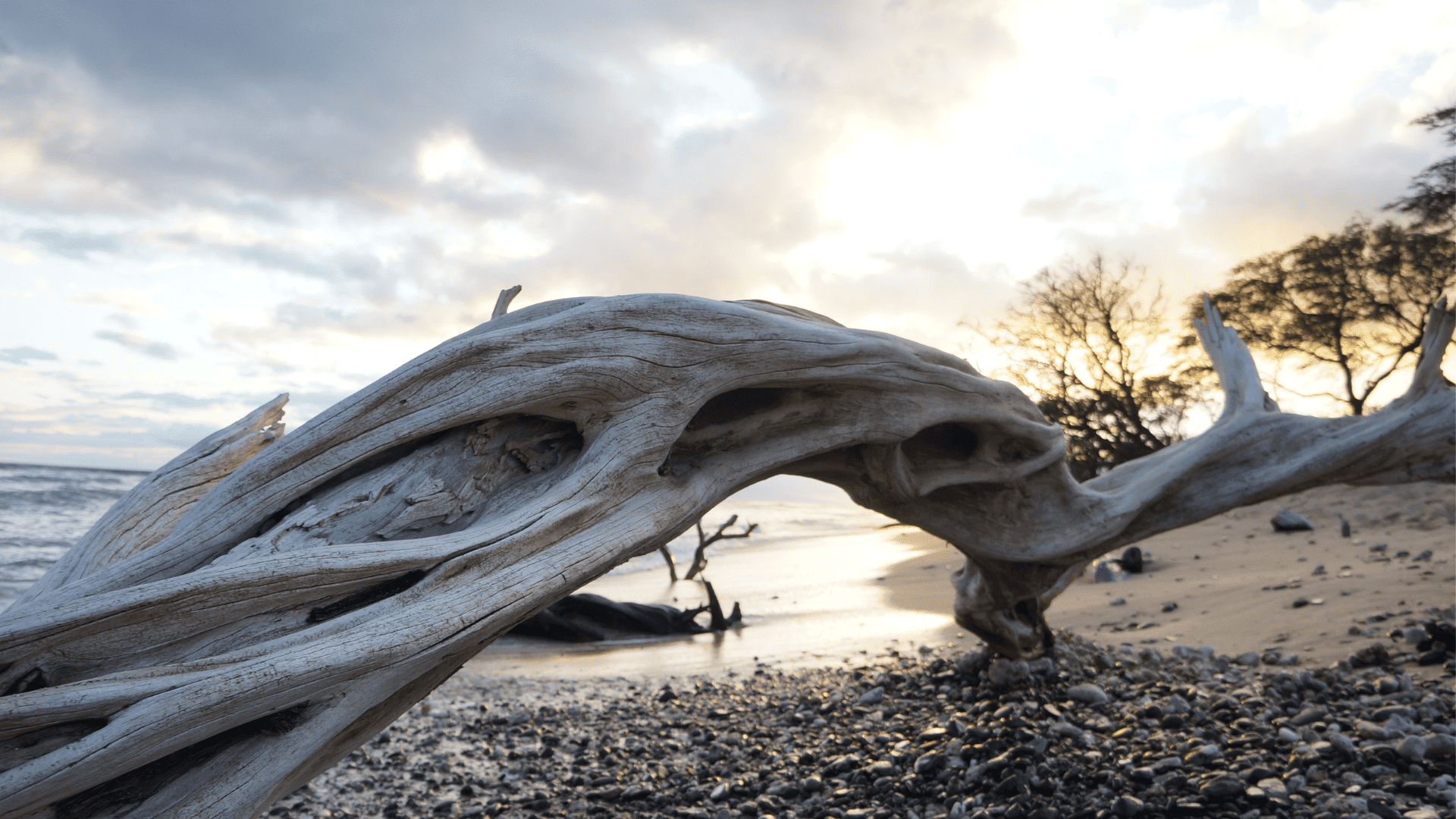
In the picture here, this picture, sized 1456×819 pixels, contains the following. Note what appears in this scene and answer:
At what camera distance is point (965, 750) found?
4328 millimetres

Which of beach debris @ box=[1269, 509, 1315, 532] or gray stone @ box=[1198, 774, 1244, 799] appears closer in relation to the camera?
gray stone @ box=[1198, 774, 1244, 799]

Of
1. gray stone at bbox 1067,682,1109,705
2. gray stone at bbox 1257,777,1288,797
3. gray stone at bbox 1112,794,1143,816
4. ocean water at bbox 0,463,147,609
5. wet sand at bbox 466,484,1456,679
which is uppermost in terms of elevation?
ocean water at bbox 0,463,147,609

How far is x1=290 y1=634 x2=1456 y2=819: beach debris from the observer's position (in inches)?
146

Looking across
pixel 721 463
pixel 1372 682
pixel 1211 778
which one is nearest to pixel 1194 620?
pixel 1372 682

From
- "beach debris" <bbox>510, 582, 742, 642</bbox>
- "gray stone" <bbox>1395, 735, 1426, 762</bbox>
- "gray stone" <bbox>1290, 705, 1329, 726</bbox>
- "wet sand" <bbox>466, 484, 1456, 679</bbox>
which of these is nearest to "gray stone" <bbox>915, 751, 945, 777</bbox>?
"gray stone" <bbox>1290, 705, 1329, 726</bbox>

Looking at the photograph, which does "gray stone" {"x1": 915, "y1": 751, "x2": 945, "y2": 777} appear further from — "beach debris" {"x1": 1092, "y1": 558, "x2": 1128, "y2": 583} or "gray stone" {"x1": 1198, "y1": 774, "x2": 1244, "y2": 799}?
"beach debris" {"x1": 1092, "y1": 558, "x2": 1128, "y2": 583}

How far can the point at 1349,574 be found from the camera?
8.15m

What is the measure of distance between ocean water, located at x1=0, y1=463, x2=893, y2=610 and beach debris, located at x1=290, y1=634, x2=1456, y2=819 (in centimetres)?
429

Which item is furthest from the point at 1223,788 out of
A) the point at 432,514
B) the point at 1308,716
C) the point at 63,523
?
the point at 63,523

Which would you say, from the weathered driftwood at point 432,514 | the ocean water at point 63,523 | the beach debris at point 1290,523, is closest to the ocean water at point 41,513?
the ocean water at point 63,523

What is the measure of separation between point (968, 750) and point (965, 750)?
12 millimetres

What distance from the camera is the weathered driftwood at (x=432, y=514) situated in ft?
6.81

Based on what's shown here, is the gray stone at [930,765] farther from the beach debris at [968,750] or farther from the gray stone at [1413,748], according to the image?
the gray stone at [1413,748]

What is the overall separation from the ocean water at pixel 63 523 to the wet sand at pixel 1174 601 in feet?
9.69
